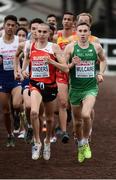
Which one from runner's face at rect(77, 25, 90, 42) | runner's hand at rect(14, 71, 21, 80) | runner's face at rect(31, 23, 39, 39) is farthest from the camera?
runner's hand at rect(14, 71, 21, 80)

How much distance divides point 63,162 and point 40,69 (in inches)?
55.5

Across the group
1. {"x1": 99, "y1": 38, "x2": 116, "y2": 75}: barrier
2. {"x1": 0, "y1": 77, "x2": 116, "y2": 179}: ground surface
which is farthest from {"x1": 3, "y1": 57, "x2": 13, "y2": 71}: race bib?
{"x1": 99, "y1": 38, "x2": 116, "y2": 75}: barrier

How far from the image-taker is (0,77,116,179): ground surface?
32.6 ft

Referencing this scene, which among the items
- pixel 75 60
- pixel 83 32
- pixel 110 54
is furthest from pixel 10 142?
pixel 110 54

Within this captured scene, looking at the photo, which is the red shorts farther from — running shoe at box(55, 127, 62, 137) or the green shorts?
the green shorts

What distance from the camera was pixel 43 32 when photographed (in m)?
11.2

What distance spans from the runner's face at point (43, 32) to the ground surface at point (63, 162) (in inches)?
71.2

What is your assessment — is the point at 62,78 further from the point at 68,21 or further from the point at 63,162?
the point at 63,162

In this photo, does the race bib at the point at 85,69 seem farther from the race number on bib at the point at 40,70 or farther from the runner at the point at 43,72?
the race number on bib at the point at 40,70

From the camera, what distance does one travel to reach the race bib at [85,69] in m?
11.4

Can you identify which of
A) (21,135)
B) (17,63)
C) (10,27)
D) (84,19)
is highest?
(84,19)

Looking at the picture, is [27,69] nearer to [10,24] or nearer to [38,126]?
[10,24]

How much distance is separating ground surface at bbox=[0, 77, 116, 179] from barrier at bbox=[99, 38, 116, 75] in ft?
44.6

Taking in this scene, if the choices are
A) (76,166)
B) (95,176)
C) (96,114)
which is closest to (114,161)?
(76,166)
